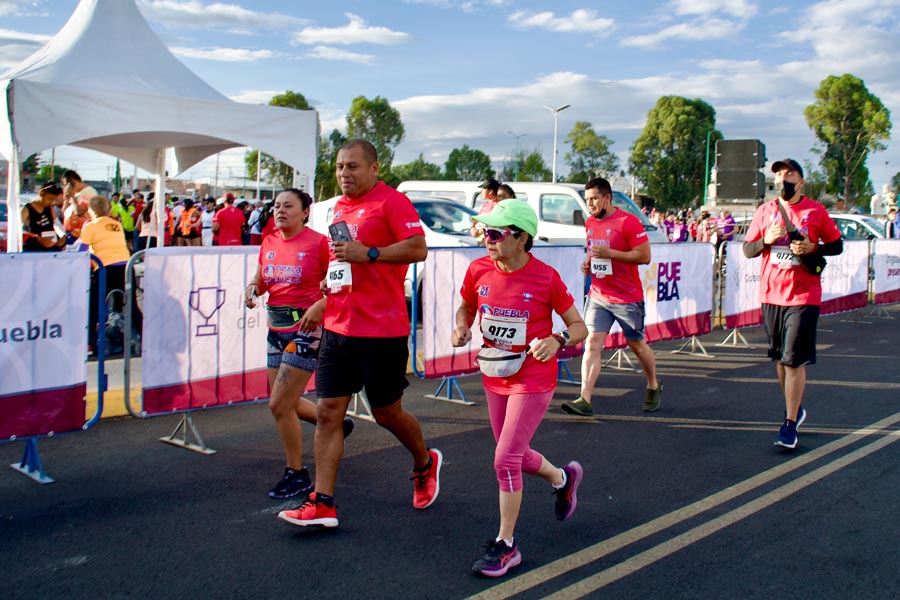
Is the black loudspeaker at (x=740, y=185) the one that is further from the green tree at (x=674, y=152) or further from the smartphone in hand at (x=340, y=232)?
the green tree at (x=674, y=152)

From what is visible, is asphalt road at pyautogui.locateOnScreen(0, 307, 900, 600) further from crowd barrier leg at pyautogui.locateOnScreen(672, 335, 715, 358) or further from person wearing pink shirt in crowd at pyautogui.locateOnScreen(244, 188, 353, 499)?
crowd barrier leg at pyautogui.locateOnScreen(672, 335, 715, 358)

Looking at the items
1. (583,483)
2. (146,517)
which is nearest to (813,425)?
(583,483)

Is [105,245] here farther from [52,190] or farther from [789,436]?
[789,436]

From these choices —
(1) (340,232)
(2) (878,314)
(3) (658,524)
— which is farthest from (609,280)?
(2) (878,314)

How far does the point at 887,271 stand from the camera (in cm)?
1559

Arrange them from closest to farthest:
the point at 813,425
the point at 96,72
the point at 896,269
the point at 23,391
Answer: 1. the point at 23,391
2. the point at 813,425
3. the point at 96,72
4. the point at 896,269

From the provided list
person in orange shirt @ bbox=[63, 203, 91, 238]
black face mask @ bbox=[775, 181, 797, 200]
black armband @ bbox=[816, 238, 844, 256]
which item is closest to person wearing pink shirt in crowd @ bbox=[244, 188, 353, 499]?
black face mask @ bbox=[775, 181, 797, 200]

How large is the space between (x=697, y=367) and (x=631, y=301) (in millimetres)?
3043

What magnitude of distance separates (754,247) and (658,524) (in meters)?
2.60

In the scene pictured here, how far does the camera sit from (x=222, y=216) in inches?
695

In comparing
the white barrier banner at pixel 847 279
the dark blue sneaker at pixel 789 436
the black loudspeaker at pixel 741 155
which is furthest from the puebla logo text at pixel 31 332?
the black loudspeaker at pixel 741 155

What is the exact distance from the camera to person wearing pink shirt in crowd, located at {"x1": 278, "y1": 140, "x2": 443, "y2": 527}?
4.28 meters

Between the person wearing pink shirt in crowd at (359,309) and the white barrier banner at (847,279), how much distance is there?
10.7 m

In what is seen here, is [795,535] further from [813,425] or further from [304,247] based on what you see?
[304,247]
